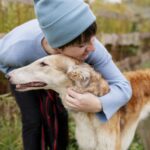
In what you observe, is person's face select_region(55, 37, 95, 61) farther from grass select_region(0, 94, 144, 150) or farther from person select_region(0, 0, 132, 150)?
grass select_region(0, 94, 144, 150)

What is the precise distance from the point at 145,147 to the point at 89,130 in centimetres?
171

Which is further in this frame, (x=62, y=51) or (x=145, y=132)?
(x=145, y=132)

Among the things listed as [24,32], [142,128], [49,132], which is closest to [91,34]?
[24,32]

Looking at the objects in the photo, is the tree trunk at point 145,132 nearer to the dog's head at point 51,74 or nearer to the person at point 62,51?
the person at point 62,51

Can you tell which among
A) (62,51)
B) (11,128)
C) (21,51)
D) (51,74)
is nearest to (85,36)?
(62,51)

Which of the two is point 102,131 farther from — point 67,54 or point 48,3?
point 48,3

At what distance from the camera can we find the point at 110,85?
15.1ft

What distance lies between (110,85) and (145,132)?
1606 millimetres

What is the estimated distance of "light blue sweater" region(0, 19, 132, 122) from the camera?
14.6 feet

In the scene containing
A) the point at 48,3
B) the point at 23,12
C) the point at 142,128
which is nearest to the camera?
the point at 48,3

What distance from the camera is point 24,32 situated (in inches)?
180

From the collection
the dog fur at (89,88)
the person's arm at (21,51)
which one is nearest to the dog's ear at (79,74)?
the dog fur at (89,88)

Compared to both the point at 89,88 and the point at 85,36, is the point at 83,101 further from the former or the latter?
the point at 85,36

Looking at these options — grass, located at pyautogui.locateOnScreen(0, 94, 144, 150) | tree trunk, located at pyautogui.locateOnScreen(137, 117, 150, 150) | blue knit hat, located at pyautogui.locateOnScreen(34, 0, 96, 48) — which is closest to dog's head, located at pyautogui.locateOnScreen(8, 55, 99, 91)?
blue knit hat, located at pyautogui.locateOnScreen(34, 0, 96, 48)
